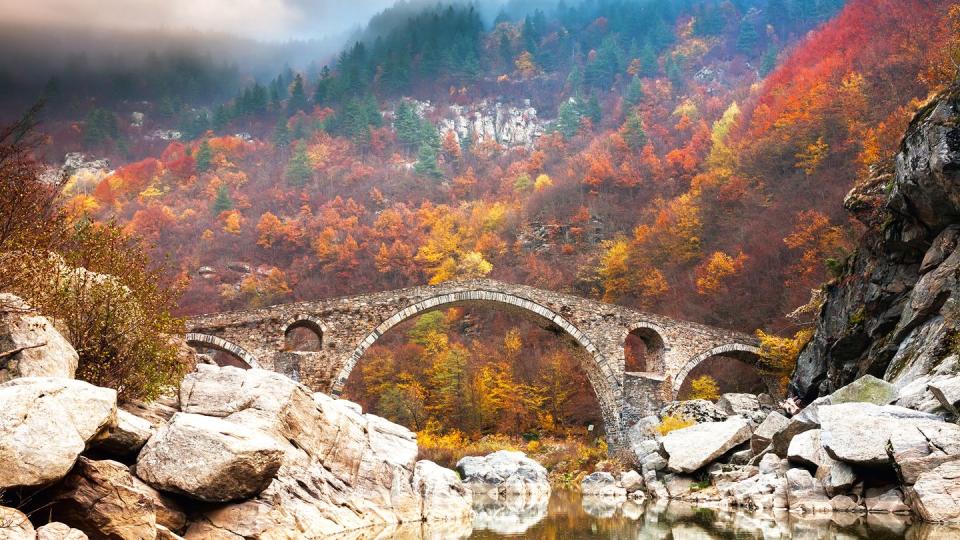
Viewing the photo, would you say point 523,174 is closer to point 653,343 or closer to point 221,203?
point 221,203

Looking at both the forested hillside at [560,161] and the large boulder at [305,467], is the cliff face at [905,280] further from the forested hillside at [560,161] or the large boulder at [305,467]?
the large boulder at [305,467]

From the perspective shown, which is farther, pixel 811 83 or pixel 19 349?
pixel 811 83

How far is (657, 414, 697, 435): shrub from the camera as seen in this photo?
21438 mm

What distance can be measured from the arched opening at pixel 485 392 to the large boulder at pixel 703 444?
1324 centimetres

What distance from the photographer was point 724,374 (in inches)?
1260

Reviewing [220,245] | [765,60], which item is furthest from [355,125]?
[765,60]

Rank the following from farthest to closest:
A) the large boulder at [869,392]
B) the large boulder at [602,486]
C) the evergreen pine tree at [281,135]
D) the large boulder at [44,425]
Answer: the evergreen pine tree at [281,135]
the large boulder at [602,486]
the large boulder at [869,392]
the large boulder at [44,425]

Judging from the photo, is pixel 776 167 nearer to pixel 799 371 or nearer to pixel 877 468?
pixel 799 371

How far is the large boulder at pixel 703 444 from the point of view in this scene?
14.9m

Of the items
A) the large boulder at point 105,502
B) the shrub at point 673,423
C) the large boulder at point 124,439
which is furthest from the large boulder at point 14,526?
the shrub at point 673,423

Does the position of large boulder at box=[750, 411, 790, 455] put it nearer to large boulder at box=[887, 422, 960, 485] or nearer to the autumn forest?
large boulder at box=[887, 422, 960, 485]

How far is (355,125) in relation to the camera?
70.9 m

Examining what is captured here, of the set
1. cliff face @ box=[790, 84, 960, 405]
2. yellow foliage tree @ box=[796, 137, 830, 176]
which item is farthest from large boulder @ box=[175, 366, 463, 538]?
yellow foliage tree @ box=[796, 137, 830, 176]

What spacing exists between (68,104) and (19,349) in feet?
253
